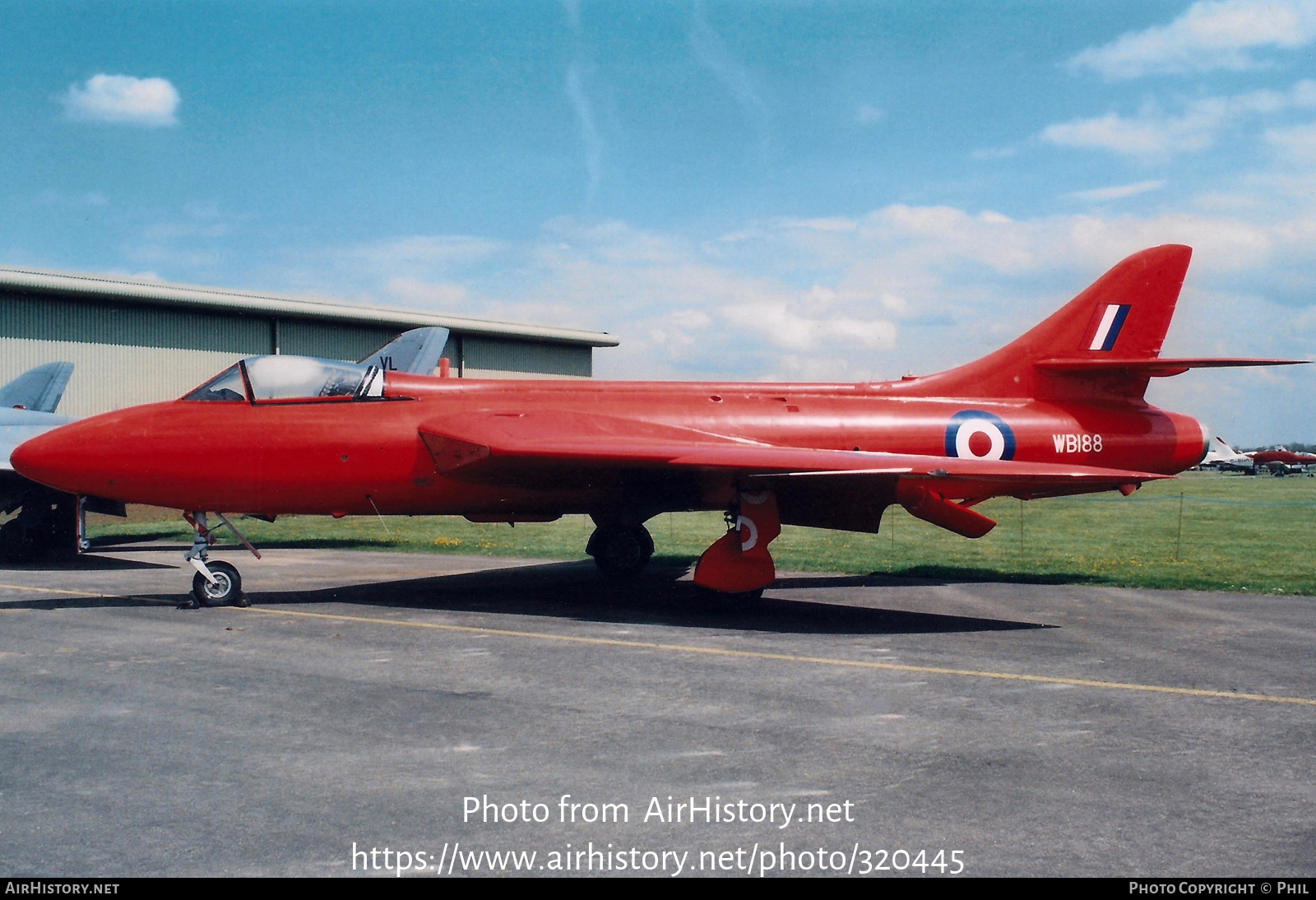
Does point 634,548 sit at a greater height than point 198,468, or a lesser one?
lesser

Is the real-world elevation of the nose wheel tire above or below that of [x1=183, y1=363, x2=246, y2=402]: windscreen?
below

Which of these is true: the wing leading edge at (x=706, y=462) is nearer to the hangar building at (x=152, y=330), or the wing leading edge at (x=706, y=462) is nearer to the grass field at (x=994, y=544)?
the grass field at (x=994, y=544)

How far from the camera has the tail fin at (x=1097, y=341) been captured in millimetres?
13852

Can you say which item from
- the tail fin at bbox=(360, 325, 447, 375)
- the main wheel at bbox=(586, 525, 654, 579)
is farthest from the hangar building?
the main wheel at bbox=(586, 525, 654, 579)

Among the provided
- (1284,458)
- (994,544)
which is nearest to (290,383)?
(994,544)

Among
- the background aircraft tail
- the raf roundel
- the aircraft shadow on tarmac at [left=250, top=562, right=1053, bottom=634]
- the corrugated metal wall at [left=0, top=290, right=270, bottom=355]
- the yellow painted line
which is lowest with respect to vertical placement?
the yellow painted line

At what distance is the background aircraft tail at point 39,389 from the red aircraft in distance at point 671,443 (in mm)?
12910

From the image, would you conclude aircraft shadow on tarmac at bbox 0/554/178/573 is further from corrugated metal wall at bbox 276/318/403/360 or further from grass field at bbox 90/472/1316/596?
corrugated metal wall at bbox 276/318/403/360

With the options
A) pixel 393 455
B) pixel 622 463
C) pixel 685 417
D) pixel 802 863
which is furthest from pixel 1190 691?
pixel 393 455

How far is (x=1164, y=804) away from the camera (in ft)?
15.8

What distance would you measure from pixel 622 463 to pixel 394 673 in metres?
3.65

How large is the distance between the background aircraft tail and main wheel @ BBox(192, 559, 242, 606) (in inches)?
541

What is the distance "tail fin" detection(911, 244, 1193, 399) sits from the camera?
13.9 metres
